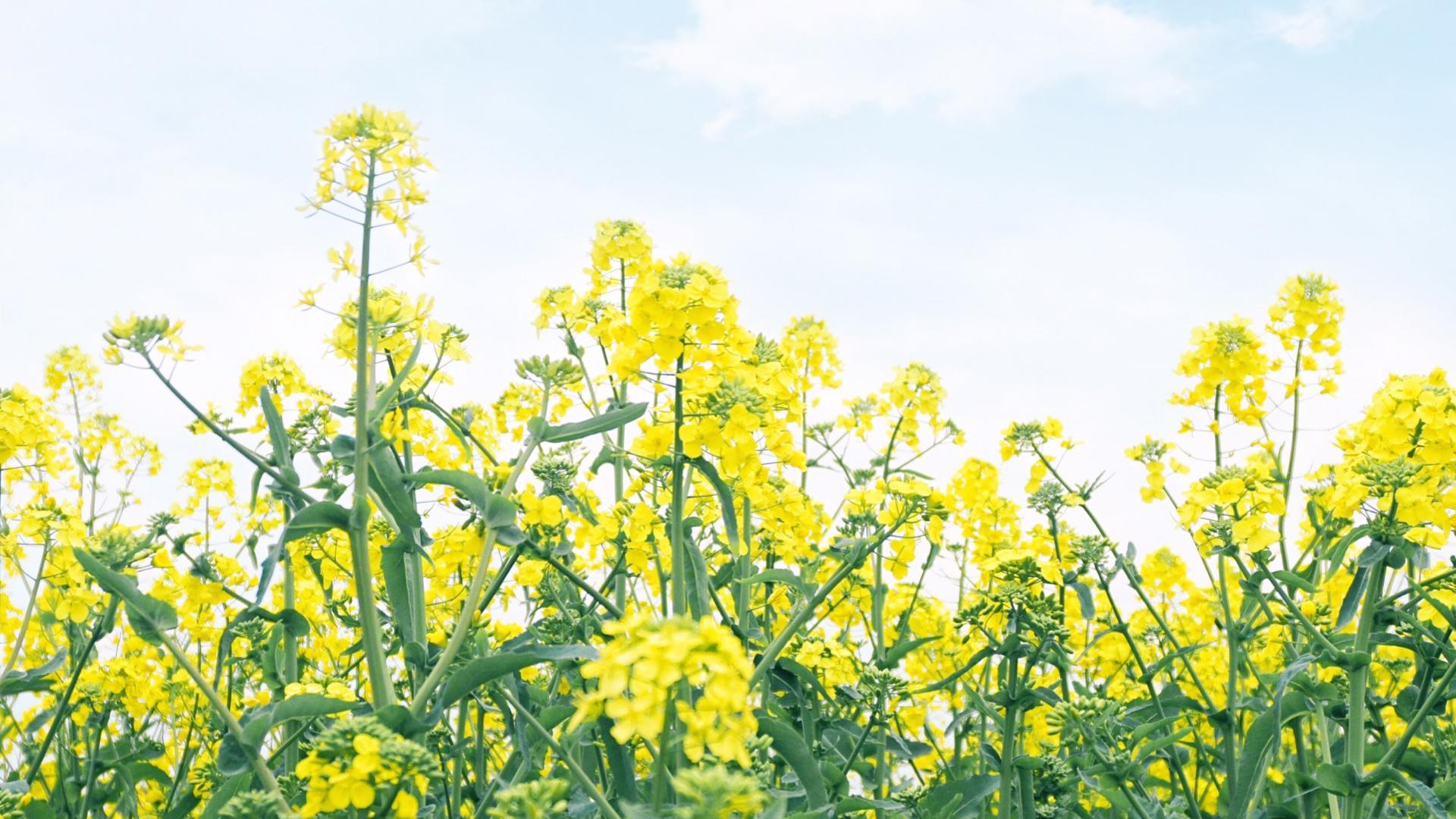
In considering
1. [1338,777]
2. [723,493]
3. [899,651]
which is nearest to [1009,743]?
[899,651]

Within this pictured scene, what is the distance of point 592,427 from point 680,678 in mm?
1121

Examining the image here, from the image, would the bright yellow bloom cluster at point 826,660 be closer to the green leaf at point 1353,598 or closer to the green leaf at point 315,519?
the green leaf at point 1353,598

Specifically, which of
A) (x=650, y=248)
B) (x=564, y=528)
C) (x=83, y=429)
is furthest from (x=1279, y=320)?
(x=83, y=429)

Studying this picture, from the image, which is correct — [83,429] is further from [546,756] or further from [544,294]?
[546,756]

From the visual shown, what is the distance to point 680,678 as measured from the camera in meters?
2.10

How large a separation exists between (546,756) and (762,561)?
1.56 m

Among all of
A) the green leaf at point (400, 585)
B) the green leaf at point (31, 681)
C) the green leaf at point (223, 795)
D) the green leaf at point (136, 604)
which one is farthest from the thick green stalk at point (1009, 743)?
the green leaf at point (31, 681)

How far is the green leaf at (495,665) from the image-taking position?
2582mm

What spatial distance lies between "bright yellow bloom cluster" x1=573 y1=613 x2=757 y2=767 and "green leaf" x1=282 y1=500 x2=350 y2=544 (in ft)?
3.03

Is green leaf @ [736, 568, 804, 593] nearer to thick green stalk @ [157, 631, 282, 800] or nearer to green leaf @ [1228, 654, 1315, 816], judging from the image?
thick green stalk @ [157, 631, 282, 800]

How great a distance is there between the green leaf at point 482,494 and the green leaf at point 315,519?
0.82ft

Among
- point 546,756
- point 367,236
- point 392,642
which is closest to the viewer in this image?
point 367,236

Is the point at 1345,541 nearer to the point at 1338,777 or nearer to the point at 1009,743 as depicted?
the point at 1338,777

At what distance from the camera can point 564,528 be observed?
11.4ft
